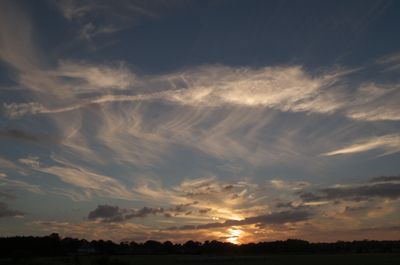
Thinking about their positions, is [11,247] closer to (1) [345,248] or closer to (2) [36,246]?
(2) [36,246]

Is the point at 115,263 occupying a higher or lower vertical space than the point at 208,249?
lower

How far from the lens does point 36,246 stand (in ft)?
536

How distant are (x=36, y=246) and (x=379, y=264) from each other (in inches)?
5119

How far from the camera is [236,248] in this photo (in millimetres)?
199500

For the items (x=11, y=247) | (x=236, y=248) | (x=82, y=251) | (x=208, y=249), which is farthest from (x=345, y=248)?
(x=11, y=247)

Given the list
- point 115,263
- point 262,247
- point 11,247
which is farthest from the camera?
point 262,247

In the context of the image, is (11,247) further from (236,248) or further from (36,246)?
(236,248)

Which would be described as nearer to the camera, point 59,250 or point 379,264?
point 379,264

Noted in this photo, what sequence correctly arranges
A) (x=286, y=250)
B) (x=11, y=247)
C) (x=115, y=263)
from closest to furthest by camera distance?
(x=115, y=263)
(x=11, y=247)
(x=286, y=250)

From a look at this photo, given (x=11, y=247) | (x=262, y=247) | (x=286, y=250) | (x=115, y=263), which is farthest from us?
(x=262, y=247)

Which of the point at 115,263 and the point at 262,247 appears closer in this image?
the point at 115,263

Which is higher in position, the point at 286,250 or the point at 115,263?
the point at 286,250

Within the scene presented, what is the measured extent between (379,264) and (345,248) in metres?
126

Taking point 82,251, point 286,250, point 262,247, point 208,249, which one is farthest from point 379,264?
point 82,251
